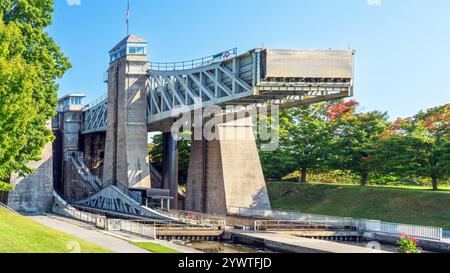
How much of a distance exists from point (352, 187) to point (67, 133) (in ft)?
159

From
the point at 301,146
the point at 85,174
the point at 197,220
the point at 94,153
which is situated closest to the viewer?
the point at 197,220

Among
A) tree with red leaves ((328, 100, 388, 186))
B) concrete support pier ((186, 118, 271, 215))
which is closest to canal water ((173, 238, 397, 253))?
concrete support pier ((186, 118, 271, 215))

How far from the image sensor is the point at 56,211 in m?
63.0

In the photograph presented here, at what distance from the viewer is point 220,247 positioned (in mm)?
39750

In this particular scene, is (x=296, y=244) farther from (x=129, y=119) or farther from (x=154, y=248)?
(x=129, y=119)

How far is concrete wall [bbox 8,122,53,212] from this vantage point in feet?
208

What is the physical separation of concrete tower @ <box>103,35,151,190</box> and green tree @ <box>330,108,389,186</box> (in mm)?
23863

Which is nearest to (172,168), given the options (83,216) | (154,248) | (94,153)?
(83,216)

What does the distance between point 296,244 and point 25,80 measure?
61.6 ft

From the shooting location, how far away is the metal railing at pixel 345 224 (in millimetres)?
38938

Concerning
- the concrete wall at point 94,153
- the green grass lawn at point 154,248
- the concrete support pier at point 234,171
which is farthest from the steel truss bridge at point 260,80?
the concrete wall at point 94,153

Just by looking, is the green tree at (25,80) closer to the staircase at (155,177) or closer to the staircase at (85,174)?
the staircase at (85,174)

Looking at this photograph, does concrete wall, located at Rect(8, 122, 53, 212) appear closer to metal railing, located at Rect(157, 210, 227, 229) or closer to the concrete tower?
the concrete tower
